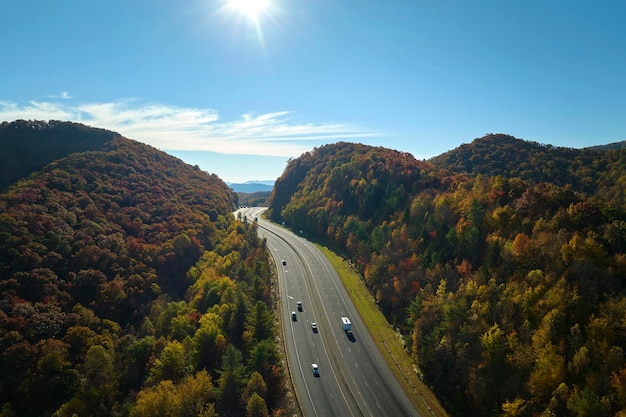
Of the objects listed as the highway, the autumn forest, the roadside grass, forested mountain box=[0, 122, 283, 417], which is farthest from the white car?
the roadside grass

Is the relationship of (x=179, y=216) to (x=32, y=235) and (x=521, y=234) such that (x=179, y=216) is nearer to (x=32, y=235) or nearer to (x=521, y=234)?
(x=32, y=235)

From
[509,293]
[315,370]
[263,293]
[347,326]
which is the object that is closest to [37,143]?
[263,293]

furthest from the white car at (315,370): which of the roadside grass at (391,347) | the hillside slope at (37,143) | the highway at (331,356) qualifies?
the hillside slope at (37,143)

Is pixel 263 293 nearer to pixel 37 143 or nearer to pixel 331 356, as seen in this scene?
pixel 331 356

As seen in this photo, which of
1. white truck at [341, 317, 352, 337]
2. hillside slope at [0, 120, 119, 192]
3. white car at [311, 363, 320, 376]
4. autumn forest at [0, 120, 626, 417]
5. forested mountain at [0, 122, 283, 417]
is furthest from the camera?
hillside slope at [0, 120, 119, 192]

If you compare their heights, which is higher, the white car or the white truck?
the white truck

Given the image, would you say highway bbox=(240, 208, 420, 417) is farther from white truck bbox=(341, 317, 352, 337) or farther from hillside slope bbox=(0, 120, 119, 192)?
hillside slope bbox=(0, 120, 119, 192)

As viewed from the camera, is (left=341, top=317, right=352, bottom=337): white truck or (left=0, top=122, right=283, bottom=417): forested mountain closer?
(left=0, top=122, right=283, bottom=417): forested mountain

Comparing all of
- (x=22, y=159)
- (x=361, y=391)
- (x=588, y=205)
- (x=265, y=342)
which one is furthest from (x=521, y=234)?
(x=22, y=159)
